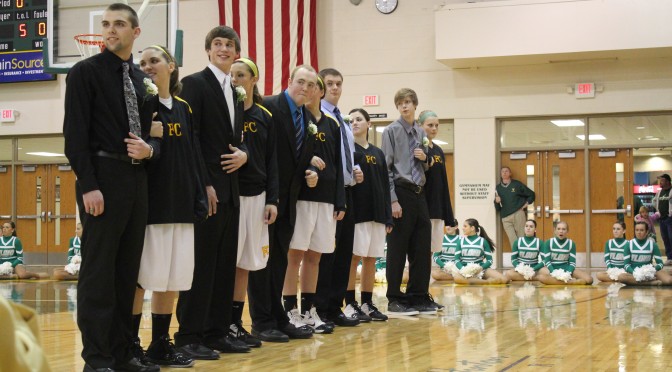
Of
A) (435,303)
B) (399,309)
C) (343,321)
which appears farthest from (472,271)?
(343,321)

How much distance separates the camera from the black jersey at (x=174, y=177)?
4.01 meters

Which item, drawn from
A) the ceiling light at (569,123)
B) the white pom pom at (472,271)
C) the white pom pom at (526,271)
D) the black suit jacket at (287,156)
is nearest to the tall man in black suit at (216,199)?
the black suit jacket at (287,156)

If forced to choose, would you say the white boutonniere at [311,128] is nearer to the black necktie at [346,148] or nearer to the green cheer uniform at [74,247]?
→ the black necktie at [346,148]

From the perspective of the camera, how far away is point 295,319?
5.61 meters

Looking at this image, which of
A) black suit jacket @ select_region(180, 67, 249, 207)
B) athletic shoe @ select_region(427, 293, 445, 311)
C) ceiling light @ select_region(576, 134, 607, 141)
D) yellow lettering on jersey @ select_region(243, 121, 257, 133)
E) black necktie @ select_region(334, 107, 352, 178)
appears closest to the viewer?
black suit jacket @ select_region(180, 67, 249, 207)

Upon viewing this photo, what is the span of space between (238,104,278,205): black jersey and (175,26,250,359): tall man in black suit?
16 centimetres

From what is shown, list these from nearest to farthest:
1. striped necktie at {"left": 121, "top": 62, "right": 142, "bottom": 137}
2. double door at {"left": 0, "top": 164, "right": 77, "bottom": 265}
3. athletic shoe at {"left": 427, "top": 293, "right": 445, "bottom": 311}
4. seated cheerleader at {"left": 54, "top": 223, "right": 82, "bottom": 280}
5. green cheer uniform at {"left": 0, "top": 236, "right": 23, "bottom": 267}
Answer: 1. striped necktie at {"left": 121, "top": 62, "right": 142, "bottom": 137}
2. athletic shoe at {"left": 427, "top": 293, "right": 445, "bottom": 311}
3. seated cheerleader at {"left": 54, "top": 223, "right": 82, "bottom": 280}
4. green cheer uniform at {"left": 0, "top": 236, "right": 23, "bottom": 267}
5. double door at {"left": 0, "top": 164, "right": 77, "bottom": 265}

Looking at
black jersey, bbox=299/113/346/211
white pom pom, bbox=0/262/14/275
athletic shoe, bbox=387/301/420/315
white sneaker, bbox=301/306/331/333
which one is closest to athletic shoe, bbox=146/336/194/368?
white sneaker, bbox=301/306/331/333

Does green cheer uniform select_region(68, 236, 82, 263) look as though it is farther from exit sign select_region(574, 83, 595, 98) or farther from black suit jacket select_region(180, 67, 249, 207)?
black suit jacket select_region(180, 67, 249, 207)

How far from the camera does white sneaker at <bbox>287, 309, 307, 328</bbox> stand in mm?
5598

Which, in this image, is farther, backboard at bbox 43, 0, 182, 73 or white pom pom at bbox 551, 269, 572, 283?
white pom pom at bbox 551, 269, 572, 283

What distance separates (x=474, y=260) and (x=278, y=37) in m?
5.79

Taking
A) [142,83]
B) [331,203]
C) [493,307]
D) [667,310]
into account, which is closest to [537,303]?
[493,307]

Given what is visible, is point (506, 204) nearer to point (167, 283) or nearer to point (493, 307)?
point (493, 307)
